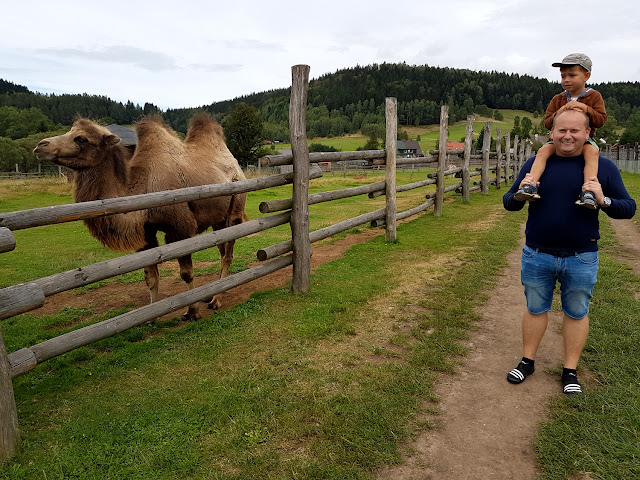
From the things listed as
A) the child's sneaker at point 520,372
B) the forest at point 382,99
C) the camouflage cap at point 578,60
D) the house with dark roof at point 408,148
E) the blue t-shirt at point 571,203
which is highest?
the forest at point 382,99

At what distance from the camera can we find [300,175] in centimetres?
524

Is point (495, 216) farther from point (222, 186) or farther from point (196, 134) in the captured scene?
point (222, 186)

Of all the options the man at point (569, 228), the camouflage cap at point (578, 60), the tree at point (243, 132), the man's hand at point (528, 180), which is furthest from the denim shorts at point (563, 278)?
the tree at point (243, 132)

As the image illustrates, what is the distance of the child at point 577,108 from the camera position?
2859 millimetres

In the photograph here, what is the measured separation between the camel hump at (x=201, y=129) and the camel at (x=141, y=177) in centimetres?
44

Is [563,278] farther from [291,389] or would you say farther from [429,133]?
[429,133]

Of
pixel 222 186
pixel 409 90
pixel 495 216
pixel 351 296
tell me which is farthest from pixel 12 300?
pixel 409 90

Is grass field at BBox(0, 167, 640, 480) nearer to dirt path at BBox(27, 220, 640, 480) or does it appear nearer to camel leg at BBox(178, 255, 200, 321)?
dirt path at BBox(27, 220, 640, 480)

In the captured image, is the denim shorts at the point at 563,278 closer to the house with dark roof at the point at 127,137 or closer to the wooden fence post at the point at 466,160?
the house with dark roof at the point at 127,137

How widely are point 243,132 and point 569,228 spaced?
144 feet

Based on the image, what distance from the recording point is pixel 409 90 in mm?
114750

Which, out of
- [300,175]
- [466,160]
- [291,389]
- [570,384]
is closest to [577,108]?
[570,384]

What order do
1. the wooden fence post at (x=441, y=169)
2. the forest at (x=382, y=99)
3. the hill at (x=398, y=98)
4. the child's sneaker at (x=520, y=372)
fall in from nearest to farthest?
the child's sneaker at (x=520, y=372) < the wooden fence post at (x=441, y=169) < the forest at (x=382, y=99) < the hill at (x=398, y=98)

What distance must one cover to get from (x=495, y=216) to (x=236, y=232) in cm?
961
